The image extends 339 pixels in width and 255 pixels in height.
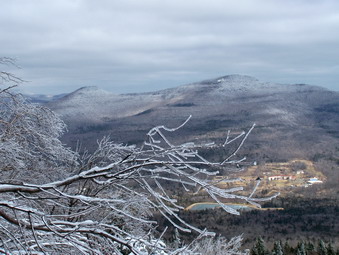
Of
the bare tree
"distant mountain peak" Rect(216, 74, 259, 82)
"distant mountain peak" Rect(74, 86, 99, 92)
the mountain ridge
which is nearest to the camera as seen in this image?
the bare tree

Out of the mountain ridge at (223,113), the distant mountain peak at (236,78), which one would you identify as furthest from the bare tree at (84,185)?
the distant mountain peak at (236,78)

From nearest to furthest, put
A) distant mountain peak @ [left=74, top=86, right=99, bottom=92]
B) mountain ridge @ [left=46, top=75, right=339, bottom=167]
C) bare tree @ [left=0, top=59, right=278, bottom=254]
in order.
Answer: bare tree @ [left=0, top=59, right=278, bottom=254] → mountain ridge @ [left=46, top=75, right=339, bottom=167] → distant mountain peak @ [left=74, top=86, right=99, bottom=92]

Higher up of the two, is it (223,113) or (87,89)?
(87,89)

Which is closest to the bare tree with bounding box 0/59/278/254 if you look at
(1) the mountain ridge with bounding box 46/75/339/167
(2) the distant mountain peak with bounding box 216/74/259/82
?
(1) the mountain ridge with bounding box 46/75/339/167

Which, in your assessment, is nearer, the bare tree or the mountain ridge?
the bare tree

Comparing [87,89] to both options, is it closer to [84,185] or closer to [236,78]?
[236,78]

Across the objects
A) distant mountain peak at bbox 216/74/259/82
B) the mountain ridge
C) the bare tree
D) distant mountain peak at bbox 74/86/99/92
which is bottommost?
the mountain ridge

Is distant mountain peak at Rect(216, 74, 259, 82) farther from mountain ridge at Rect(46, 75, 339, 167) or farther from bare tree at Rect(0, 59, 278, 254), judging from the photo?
bare tree at Rect(0, 59, 278, 254)

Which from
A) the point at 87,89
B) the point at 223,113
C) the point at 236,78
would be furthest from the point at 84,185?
the point at 236,78

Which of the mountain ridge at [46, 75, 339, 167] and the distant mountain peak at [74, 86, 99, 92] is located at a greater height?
the distant mountain peak at [74, 86, 99, 92]
